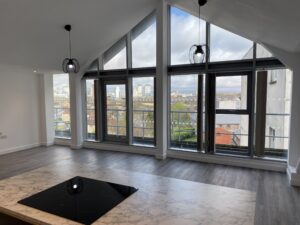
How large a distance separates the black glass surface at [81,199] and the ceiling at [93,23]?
2.25 metres

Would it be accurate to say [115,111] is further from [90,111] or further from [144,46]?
[144,46]

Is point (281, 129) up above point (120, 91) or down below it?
below

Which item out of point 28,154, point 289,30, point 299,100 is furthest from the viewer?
point 28,154

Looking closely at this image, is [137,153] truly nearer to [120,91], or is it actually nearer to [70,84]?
[120,91]

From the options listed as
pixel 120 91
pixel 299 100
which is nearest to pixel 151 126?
pixel 120 91

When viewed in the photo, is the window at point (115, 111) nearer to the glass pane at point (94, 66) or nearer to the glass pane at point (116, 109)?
the glass pane at point (116, 109)

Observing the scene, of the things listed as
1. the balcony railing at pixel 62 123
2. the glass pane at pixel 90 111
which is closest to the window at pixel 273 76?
the glass pane at pixel 90 111

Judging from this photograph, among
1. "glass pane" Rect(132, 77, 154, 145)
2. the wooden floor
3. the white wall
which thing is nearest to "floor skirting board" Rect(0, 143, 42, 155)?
the white wall

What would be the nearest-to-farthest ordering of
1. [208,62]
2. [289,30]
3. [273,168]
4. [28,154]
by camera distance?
[289,30] < [273,168] < [208,62] < [28,154]

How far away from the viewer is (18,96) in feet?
20.9

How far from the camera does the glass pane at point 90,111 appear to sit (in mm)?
6625

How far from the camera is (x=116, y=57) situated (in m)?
6.20

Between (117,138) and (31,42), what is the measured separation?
3176 millimetres

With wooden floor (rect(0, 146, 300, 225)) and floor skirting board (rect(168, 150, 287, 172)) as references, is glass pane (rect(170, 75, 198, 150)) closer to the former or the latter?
floor skirting board (rect(168, 150, 287, 172))
